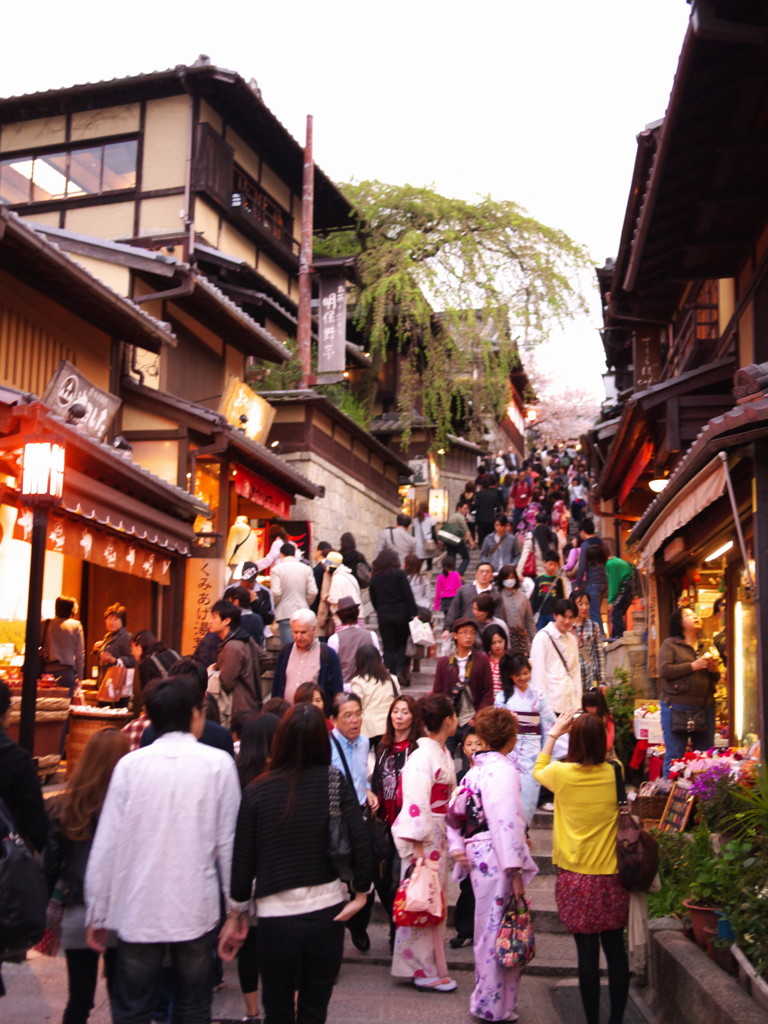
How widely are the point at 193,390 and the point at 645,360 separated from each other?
7736 mm

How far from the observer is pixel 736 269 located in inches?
472

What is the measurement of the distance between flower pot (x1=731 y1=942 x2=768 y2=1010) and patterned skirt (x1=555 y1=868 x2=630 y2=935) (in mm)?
714

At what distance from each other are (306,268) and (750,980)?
19942 mm

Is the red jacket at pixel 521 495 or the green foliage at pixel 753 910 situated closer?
the green foliage at pixel 753 910

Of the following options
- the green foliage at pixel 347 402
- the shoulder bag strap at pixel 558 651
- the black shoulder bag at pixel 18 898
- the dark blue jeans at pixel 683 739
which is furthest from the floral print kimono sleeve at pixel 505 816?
the green foliage at pixel 347 402

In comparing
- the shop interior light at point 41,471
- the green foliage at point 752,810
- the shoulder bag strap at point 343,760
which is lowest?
the green foliage at point 752,810

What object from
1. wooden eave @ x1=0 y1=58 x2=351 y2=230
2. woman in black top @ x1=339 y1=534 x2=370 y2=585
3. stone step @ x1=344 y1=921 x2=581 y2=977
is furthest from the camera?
wooden eave @ x1=0 y1=58 x2=351 y2=230

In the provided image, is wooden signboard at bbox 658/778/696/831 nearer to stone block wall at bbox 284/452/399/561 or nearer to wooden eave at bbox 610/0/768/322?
wooden eave at bbox 610/0/768/322

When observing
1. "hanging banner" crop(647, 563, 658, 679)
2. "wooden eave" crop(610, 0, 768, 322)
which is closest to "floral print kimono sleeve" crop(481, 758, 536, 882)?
"wooden eave" crop(610, 0, 768, 322)

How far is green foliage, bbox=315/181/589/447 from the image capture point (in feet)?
86.5

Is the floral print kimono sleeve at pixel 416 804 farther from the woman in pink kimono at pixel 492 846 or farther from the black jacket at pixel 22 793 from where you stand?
the black jacket at pixel 22 793

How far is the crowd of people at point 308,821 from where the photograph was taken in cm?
457

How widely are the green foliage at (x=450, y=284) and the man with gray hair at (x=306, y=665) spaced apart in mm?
17227

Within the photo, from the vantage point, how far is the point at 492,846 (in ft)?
21.1
